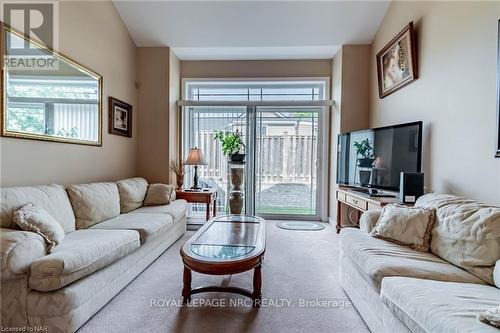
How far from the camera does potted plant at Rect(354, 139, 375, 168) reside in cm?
330

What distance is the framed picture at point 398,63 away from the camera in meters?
2.93

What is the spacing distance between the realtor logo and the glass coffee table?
208 centimetres

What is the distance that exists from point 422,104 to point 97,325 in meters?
3.40

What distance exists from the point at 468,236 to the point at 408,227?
1.22ft

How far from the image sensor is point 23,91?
7.59ft

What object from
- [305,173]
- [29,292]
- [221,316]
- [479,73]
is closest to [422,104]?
[479,73]

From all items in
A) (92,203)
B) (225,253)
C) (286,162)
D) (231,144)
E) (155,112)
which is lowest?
(225,253)

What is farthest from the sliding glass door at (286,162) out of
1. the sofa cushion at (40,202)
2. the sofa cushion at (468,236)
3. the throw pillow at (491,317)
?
the throw pillow at (491,317)

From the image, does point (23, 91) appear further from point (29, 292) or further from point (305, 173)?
point (305, 173)

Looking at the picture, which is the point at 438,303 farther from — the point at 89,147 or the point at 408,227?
the point at 89,147

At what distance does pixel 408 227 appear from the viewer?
1.96 meters

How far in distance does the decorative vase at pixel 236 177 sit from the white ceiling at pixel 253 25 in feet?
6.22

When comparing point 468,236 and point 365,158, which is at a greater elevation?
point 365,158

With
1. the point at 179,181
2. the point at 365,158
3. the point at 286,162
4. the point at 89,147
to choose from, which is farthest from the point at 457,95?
the point at 89,147
